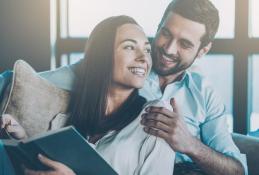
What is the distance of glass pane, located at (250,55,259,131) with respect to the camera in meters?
1.72

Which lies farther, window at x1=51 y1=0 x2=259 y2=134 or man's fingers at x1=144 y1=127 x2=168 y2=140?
window at x1=51 y1=0 x2=259 y2=134

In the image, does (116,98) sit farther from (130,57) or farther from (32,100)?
(32,100)

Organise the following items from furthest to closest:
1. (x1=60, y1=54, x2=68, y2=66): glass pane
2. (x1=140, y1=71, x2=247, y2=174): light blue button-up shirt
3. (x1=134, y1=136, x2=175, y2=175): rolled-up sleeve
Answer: (x1=60, y1=54, x2=68, y2=66): glass pane → (x1=140, y1=71, x2=247, y2=174): light blue button-up shirt → (x1=134, y1=136, x2=175, y2=175): rolled-up sleeve

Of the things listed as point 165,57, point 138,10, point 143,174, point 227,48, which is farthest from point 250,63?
point 143,174

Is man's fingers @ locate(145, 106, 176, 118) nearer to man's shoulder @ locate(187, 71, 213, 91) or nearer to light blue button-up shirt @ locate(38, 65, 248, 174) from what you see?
light blue button-up shirt @ locate(38, 65, 248, 174)

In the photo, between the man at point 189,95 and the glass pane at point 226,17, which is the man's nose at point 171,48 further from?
the glass pane at point 226,17

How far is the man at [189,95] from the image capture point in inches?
62.4

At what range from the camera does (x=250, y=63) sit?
1720mm

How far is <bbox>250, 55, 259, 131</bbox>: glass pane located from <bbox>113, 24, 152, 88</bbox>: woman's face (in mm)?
405

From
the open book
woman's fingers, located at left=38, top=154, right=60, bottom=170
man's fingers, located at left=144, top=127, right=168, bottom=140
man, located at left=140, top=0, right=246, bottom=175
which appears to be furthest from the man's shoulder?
woman's fingers, located at left=38, top=154, right=60, bottom=170

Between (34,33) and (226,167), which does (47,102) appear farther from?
(226,167)

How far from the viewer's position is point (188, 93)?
65.5 inches

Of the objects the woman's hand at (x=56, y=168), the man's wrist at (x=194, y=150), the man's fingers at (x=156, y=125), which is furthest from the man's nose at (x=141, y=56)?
the woman's hand at (x=56, y=168)

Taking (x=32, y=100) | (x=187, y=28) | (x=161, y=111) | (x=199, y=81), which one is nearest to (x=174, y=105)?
(x=161, y=111)
